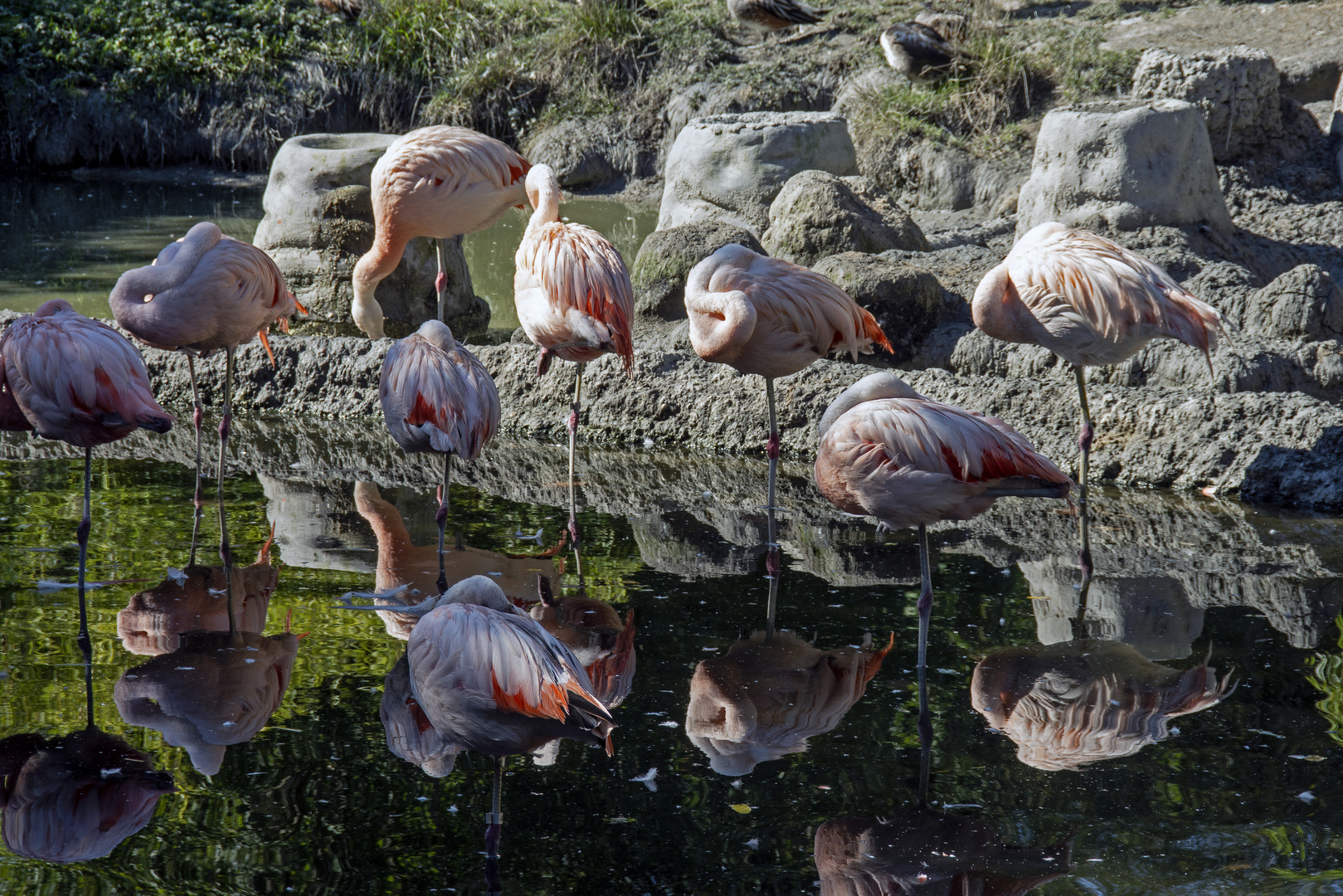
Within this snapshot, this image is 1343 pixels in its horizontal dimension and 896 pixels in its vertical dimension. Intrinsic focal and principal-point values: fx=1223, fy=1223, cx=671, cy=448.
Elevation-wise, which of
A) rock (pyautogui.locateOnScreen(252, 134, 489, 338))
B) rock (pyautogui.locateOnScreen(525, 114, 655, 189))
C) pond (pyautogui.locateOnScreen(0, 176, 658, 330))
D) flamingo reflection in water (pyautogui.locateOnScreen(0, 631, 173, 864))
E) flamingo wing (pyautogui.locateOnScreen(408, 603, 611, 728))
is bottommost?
pond (pyautogui.locateOnScreen(0, 176, 658, 330))

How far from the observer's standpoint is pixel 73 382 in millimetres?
3822

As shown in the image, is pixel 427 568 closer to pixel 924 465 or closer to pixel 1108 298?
pixel 924 465

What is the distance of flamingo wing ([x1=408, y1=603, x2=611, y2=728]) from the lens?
2408mm

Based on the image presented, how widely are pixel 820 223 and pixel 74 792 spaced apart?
5.39 m

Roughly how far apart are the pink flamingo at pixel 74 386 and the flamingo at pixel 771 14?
1022 cm

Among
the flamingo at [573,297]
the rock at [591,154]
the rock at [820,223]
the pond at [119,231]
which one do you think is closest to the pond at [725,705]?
the flamingo at [573,297]

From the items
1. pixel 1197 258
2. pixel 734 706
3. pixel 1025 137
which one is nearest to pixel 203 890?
pixel 734 706

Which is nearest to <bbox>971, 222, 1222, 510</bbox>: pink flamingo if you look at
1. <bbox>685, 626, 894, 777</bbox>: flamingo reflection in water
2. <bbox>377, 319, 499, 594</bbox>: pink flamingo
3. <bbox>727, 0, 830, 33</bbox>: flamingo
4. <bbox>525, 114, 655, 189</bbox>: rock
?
<bbox>685, 626, 894, 777</bbox>: flamingo reflection in water

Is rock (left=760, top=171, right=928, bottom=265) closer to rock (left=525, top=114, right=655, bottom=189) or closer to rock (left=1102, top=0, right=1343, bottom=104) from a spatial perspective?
rock (left=1102, top=0, right=1343, bottom=104)

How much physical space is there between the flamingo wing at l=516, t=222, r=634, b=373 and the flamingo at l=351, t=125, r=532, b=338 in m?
1.17

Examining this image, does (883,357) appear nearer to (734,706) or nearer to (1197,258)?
(1197,258)

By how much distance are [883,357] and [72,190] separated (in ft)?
34.8

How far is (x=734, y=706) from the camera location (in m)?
3.21

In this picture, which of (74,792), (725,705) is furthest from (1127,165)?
(74,792)
